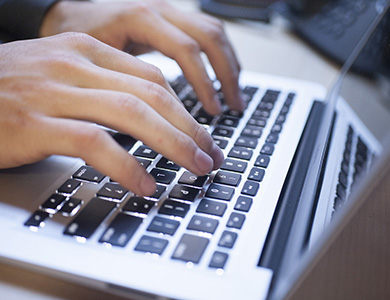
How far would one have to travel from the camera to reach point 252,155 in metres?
0.48

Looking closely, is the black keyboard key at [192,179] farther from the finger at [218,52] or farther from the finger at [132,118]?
the finger at [218,52]

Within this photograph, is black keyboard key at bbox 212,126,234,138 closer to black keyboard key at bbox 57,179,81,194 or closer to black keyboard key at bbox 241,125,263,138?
black keyboard key at bbox 241,125,263,138

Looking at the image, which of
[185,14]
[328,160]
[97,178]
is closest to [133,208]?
[97,178]

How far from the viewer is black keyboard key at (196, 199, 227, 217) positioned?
1.23 ft

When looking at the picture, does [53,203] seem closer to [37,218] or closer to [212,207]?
[37,218]

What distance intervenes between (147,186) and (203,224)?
0.06 metres

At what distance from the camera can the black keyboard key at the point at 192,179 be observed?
1.37 feet

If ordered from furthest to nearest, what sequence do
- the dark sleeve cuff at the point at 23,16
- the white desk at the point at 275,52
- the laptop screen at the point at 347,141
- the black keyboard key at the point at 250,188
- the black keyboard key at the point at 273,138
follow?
the white desk at the point at 275,52
the dark sleeve cuff at the point at 23,16
the black keyboard key at the point at 273,138
the black keyboard key at the point at 250,188
the laptop screen at the point at 347,141

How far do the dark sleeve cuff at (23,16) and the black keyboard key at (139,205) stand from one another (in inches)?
16.3

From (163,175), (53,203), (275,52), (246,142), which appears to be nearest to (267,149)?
(246,142)

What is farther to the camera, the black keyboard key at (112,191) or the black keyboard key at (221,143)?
the black keyboard key at (221,143)

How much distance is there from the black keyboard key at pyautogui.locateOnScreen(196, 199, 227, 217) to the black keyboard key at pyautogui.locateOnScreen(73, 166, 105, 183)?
0.33 feet

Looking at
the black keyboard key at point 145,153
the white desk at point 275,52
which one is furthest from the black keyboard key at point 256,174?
the white desk at point 275,52

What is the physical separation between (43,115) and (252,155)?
215mm
